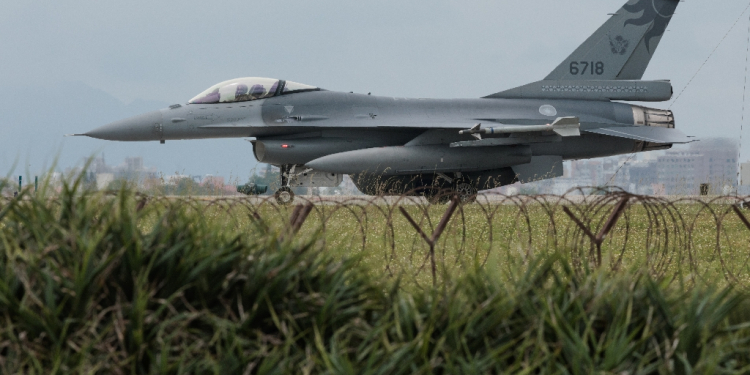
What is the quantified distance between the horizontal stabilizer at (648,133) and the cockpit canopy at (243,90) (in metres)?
7.89

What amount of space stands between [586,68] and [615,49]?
0.93 m

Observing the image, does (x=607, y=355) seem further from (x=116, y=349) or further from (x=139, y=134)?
(x=139, y=134)

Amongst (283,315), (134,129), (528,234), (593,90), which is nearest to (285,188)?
(134,129)

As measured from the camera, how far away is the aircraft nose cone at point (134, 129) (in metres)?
16.9

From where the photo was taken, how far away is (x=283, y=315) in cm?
424

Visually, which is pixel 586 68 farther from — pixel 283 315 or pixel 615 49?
pixel 283 315

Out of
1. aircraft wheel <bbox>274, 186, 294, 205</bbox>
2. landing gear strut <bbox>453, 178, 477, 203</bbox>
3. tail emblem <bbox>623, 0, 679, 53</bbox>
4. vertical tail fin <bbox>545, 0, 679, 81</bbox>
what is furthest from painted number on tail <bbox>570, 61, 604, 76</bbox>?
aircraft wheel <bbox>274, 186, 294, 205</bbox>

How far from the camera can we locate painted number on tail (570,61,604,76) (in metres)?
20.2

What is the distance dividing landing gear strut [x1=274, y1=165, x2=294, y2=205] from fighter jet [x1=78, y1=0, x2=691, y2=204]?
0.03 m

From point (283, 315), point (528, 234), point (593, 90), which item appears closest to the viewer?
point (283, 315)

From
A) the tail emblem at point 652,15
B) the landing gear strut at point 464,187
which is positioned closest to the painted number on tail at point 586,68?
the tail emblem at point 652,15

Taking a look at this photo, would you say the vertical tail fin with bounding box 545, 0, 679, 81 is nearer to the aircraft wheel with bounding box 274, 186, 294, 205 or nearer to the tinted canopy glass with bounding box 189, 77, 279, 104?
the tinted canopy glass with bounding box 189, 77, 279, 104

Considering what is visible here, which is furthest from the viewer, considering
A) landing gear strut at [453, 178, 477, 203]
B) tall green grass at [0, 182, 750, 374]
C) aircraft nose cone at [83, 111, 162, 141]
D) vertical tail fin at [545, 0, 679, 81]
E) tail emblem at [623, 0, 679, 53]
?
tail emblem at [623, 0, 679, 53]

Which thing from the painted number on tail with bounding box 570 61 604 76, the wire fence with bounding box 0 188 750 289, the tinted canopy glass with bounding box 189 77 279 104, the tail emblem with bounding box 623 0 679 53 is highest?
the tail emblem with bounding box 623 0 679 53
